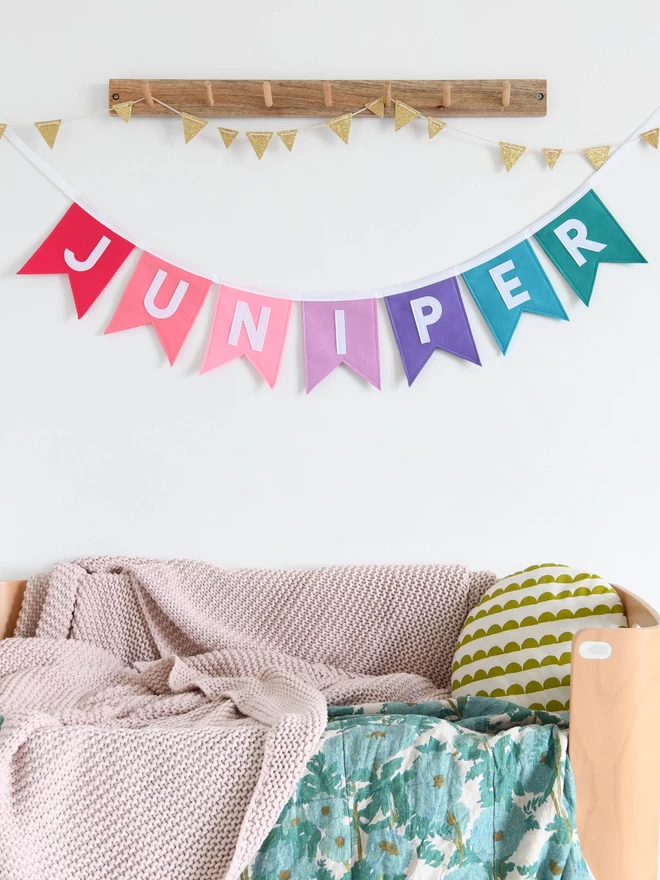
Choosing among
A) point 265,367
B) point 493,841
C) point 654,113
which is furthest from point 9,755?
point 654,113

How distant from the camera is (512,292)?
166cm

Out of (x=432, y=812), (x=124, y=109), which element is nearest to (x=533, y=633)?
(x=432, y=812)

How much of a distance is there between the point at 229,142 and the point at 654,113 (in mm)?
884

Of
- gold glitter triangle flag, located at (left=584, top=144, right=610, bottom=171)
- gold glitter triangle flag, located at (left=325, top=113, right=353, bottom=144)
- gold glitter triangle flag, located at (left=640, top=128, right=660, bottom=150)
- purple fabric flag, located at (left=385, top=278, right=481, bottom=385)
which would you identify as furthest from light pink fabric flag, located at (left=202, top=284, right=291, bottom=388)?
gold glitter triangle flag, located at (left=640, top=128, right=660, bottom=150)

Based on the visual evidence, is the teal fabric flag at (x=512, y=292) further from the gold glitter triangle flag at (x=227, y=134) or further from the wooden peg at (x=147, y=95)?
the wooden peg at (x=147, y=95)

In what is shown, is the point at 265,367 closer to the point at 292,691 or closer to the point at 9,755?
the point at 292,691

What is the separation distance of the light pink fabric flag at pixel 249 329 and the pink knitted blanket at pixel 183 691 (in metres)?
0.45

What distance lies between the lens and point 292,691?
128 centimetres

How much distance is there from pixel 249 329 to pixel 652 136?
923mm

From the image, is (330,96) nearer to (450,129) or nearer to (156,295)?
(450,129)

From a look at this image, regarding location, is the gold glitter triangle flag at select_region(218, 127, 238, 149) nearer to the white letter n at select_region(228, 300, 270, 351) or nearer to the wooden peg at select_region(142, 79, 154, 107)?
the wooden peg at select_region(142, 79, 154, 107)

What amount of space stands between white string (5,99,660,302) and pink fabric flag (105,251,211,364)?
0.07ft

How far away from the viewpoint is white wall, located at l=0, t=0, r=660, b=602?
1.65m

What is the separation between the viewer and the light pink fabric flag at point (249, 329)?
1.68 meters
